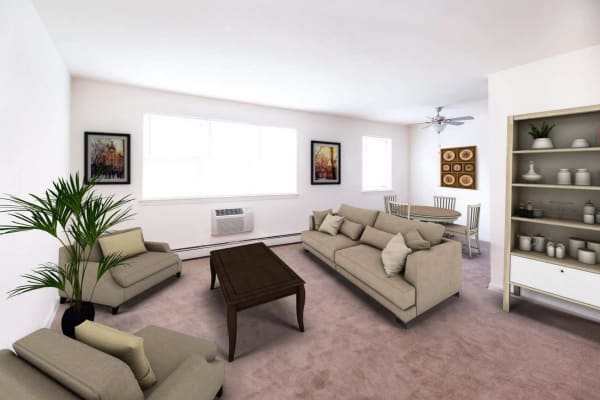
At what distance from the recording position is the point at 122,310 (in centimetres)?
278

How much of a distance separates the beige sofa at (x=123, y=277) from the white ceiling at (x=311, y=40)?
7.33 ft

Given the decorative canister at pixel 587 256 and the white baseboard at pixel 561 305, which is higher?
the decorative canister at pixel 587 256

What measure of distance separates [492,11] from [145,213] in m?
4.79

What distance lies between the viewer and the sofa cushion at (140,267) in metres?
2.76

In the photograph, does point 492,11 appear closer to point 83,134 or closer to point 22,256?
point 22,256

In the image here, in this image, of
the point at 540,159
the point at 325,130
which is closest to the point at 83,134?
the point at 325,130

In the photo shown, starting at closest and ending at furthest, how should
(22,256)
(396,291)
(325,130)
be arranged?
(22,256), (396,291), (325,130)

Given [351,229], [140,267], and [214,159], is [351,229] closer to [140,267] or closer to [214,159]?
[214,159]

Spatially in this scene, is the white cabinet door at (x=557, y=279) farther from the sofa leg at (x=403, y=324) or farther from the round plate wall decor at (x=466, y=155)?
the round plate wall decor at (x=466, y=155)

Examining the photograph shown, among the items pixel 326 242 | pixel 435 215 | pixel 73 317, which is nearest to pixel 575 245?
pixel 435 215

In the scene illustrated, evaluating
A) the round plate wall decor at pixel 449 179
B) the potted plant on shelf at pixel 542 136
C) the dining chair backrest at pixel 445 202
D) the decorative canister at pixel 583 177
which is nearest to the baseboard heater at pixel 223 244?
the dining chair backrest at pixel 445 202

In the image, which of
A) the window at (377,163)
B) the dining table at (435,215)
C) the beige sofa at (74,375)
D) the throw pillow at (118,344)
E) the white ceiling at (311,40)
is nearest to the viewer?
the beige sofa at (74,375)

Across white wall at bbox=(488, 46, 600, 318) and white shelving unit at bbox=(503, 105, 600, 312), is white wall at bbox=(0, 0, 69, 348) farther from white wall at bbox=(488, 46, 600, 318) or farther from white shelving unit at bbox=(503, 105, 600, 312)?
white wall at bbox=(488, 46, 600, 318)

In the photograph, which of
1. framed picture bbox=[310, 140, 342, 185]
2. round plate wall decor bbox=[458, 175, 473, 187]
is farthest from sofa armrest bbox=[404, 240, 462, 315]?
round plate wall decor bbox=[458, 175, 473, 187]
